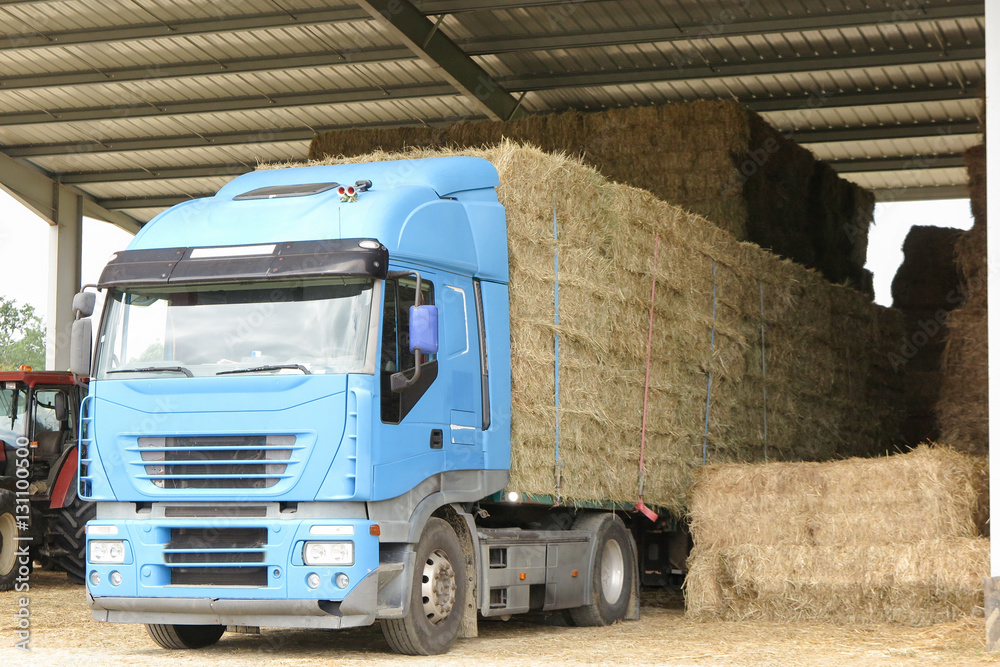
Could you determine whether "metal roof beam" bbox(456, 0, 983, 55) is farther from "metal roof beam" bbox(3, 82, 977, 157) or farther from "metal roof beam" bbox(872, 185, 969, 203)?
"metal roof beam" bbox(872, 185, 969, 203)

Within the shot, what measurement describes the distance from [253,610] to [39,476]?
7474 mm

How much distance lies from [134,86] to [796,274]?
492 inches

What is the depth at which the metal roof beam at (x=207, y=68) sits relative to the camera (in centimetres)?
1936

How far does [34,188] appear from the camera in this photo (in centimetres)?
2636

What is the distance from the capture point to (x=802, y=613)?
1106 centimetres

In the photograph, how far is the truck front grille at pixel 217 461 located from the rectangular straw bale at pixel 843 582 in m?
5.20

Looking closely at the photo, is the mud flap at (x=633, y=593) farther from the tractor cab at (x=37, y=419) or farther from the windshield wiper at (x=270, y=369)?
the tractor cab at (x=37, y=419)

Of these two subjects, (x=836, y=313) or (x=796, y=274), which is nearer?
(x=796, y=274)

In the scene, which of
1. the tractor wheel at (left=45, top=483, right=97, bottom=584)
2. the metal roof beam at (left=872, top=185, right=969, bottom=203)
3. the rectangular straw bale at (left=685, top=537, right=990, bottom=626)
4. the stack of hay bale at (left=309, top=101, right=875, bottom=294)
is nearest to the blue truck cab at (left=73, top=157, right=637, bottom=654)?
the rectangular straw bale at (left=685, top=537, right=990, bottom=626)

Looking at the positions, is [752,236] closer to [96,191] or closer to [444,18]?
[444,18]

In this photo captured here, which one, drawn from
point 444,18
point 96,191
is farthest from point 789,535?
point 96,191

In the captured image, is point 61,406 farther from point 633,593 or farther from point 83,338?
point 633,593

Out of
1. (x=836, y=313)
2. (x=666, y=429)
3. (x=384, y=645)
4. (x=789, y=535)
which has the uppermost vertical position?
(x=836, y=313)

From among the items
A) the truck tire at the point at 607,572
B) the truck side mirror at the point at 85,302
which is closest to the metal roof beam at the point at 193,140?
the truck tire at the point at 607,572
